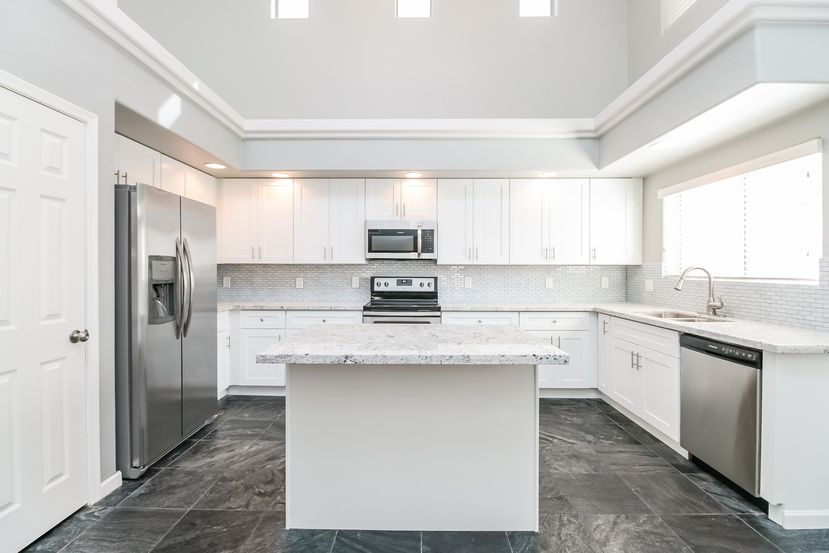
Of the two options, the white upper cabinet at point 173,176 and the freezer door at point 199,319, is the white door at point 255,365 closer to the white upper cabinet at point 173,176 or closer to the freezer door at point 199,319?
the freezer door at point 199,319

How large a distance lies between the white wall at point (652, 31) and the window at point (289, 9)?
359 centimetres

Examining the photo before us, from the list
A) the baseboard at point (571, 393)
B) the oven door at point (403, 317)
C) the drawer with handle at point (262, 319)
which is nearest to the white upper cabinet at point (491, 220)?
the oven door at point (403, 317)

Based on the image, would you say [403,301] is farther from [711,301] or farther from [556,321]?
[711,301]

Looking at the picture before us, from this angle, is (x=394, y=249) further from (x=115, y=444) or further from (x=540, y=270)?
A: (x=115, y=444)

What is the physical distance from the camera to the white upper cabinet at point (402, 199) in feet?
14.5

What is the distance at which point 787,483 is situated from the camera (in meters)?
2.05

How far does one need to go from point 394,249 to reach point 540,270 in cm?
175

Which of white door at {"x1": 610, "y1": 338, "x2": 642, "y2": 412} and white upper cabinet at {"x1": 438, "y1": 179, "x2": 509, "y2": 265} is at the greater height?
white upper cabinet at {"x1": 438, "y1": 179, "x2": 509, "y2": 265}

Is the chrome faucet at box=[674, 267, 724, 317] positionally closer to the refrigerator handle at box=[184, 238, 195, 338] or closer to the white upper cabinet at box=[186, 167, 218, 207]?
the refrigerator handle at box=[184, 238, 195, 338]

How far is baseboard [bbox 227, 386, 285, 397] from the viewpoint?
168 inches

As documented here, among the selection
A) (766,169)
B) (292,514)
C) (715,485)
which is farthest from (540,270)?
(292,514)

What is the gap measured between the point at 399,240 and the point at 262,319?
1.66m

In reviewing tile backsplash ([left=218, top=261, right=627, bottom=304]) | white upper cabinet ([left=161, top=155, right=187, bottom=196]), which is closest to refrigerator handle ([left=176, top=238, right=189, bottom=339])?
white upper cabinet ([left=161, top=155, right=187, bottom=196])

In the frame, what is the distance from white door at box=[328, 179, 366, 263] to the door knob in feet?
8.26
